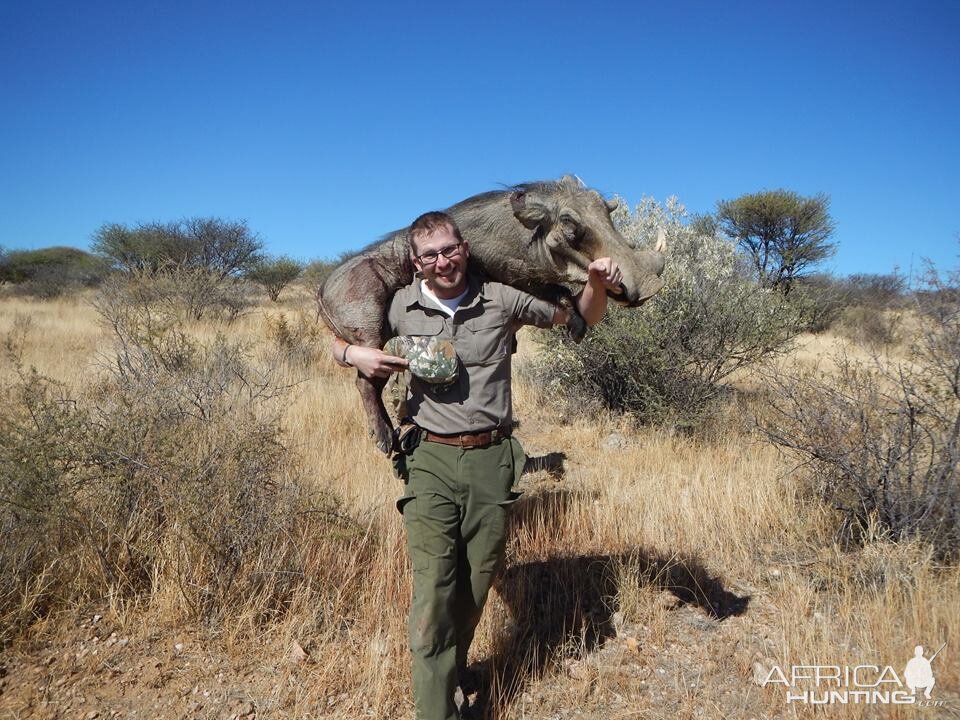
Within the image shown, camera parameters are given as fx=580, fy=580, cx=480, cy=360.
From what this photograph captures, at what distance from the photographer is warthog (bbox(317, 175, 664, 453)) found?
7.64 feet

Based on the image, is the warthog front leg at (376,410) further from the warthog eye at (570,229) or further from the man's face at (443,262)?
the warthog eye at (570,229)

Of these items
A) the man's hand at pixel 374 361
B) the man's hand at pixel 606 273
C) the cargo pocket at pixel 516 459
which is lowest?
the cargo pocket at pixel 516 459

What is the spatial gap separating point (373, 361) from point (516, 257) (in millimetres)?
766

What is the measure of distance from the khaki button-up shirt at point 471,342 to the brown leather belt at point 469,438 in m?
0.02

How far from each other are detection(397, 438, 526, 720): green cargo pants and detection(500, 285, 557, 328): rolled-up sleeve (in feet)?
1.97

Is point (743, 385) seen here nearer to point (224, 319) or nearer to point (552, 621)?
point (552, 621)

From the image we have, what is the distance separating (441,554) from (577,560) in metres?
1.69

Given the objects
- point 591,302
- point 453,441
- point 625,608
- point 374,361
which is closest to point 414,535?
point 453,441

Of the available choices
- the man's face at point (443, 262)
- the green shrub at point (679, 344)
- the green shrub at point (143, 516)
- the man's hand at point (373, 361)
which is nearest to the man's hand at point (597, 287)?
the man's face at point (443, 262)

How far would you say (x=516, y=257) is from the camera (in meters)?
2.54

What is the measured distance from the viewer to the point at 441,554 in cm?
248

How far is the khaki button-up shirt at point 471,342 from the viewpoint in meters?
2.61

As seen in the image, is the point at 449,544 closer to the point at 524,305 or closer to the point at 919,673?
the point at 524,305

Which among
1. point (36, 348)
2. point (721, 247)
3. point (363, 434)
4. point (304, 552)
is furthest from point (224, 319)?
point (304, 552)
